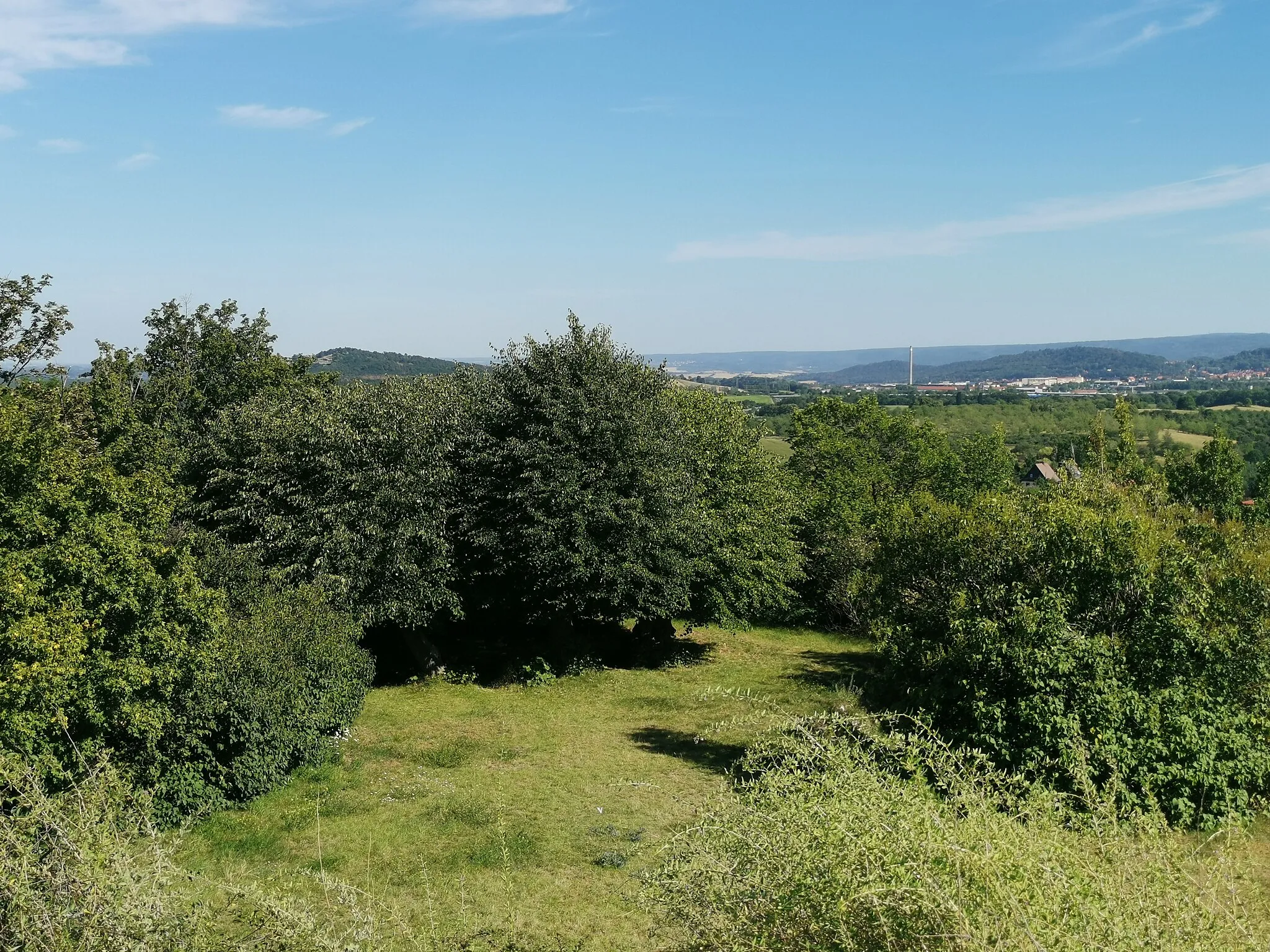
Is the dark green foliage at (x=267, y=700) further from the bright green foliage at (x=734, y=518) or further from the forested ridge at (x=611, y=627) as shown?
the bright green foliage at (x=734, y=518)

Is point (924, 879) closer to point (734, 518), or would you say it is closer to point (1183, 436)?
point (734, 518)

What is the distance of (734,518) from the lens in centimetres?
2880

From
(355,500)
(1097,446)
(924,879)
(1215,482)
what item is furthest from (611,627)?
(924,879)

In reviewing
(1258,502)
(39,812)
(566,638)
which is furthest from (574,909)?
(1258,502)

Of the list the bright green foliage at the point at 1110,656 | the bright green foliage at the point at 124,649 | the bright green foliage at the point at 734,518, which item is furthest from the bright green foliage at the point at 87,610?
the bright green foliage at the point at 734,518

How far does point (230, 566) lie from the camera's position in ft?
64.3

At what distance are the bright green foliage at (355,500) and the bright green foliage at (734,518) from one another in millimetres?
7884

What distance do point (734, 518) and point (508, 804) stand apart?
14.6m

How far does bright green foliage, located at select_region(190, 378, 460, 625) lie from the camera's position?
22.9 meters

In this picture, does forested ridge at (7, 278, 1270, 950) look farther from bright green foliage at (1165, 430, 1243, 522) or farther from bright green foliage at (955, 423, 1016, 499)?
bright green foliage at (955, 423, 1016, 499)

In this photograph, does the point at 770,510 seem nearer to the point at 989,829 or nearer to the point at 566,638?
the point at 566,638

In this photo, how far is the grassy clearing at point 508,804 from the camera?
12.3m

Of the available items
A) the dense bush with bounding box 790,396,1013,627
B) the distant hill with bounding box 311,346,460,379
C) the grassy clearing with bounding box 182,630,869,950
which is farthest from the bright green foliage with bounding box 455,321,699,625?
the distant hill with bounding box 311,346,460,379

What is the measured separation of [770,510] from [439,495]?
37.7 ft
